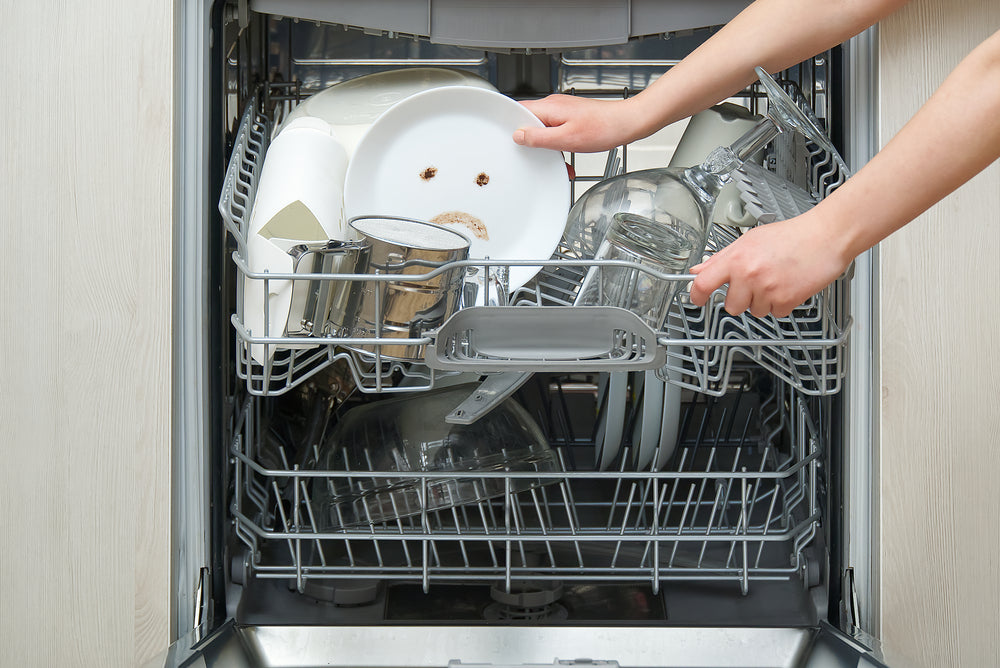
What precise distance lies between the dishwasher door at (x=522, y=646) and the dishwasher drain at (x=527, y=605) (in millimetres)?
61

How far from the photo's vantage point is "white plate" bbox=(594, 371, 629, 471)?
0.99 m

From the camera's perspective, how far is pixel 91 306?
2.82ft

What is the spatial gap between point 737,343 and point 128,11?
65 centimetres

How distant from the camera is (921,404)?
2.81ft

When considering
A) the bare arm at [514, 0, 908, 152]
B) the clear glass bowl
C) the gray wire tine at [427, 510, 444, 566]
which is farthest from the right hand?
the gray wire tine at [427, 510, 444, 566]

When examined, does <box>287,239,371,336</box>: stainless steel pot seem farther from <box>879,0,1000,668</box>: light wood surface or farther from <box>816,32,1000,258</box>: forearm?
<box>879,0,1000,668</box>: light wood surface

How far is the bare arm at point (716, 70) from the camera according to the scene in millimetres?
835

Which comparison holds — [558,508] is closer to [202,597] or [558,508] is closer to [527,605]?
[527,605]

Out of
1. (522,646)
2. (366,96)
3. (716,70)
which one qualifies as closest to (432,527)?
(522,646)

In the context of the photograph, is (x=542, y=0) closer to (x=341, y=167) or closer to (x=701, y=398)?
(x=341, y=167)

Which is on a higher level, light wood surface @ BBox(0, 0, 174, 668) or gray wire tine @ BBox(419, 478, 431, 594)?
light wood surface @ BBox(0, 0, 174, 668)

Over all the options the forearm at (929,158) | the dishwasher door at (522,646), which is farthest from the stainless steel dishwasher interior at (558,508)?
the forearm at (929,158)

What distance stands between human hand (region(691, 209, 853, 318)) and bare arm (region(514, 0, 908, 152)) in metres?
0.25

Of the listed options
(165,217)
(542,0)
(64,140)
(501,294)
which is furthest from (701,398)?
(64,140)
